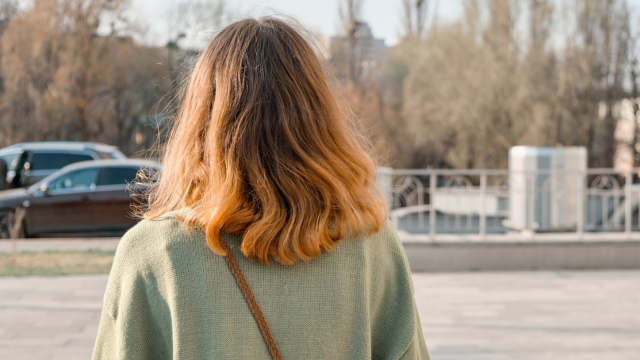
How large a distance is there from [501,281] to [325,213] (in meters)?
6.61

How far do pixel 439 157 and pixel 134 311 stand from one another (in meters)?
28.2

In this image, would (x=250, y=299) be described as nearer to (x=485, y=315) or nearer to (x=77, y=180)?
(x=485, y=315)

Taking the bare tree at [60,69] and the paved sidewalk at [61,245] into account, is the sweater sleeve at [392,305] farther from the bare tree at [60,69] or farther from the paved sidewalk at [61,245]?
the bare tree at [60,69]

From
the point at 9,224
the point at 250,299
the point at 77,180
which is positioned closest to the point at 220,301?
the point at 250,299

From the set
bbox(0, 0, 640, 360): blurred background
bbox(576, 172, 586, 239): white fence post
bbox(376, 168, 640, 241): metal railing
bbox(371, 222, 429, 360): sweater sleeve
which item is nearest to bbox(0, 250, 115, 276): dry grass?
bbox(0, 0, 640, 360): blurred background

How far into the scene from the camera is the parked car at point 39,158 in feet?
44.9

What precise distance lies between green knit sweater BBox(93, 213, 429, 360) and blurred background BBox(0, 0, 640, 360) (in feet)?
1.51

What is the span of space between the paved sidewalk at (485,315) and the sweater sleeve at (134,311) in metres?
3.58

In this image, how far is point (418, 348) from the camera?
1.33 meters

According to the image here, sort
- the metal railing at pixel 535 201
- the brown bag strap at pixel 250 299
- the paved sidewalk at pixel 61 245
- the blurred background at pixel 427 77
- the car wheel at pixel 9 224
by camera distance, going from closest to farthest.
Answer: the brown bag strap at pixel 250 299 → the metal railing at pixel 535 201 → the paved sidewalk at pixel 61 245 → the car wheel at pixel 9 224 → the blurred background at pixel 427 77

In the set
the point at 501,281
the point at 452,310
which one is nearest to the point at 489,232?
the point at 501,281

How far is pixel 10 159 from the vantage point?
13898 mm

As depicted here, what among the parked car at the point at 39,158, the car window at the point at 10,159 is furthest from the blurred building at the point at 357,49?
the car window at the point at 10,159

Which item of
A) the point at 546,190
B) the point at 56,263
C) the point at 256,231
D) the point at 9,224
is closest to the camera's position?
the point at 256,231
